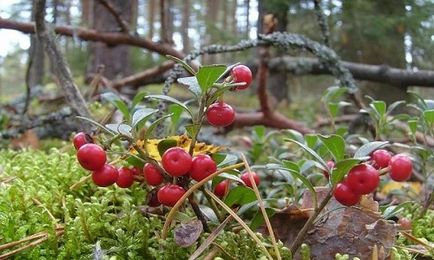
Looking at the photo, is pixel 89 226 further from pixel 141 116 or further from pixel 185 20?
pixel 185 20

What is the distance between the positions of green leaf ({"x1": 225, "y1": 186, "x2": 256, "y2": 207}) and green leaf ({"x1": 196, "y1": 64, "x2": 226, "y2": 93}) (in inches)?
9.4

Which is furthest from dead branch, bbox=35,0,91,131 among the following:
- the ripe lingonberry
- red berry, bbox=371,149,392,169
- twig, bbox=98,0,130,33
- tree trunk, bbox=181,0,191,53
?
tree trunk, bbox=181,0,191,53

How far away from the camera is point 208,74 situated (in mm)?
879

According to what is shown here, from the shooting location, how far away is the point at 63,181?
140cm

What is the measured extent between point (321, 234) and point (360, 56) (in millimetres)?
4351

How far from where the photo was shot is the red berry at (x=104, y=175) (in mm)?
979

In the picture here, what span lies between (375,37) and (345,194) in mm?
4013

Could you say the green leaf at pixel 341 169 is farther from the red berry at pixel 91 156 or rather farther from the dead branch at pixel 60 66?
the dead branch at pixel 60 66

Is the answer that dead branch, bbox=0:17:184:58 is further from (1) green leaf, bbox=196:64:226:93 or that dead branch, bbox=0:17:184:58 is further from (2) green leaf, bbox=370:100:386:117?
(1) green leaf, bbox=196:64:226:93

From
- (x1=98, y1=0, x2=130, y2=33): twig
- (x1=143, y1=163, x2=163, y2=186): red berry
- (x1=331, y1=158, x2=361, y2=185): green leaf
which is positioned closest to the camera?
(x1=331, y1=158, x2=361, y2=185): green leaf

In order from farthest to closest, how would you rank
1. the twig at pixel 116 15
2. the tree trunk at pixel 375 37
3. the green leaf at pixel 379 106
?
the tree trunk at pixel 375 37
the twig at pixel 116 15
the green leaf at pixel 379 106

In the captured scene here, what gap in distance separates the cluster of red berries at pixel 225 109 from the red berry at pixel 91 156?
0.22 metres

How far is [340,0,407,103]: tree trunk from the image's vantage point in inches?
163

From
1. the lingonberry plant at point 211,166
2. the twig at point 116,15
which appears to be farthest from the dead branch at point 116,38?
Answer: the lingonberry plant at point 211,166
